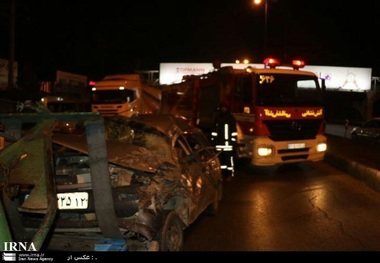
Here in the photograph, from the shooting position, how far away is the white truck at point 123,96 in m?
20.9

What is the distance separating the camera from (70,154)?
20.0 feet

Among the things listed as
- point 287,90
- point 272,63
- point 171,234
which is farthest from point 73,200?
point 272,63

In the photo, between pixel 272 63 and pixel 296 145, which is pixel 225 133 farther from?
pixel 272 63

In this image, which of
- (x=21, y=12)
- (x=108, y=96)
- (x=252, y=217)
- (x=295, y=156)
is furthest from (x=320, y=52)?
(x=252, y=217)

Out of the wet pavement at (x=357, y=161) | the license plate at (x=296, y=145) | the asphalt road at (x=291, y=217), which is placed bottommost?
the asphalt road at (x=291, y=217)

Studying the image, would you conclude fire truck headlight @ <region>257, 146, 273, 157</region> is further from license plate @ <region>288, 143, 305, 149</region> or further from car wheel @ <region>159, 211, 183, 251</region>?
car wheel @ <region>159, 211, 183, 251</region>

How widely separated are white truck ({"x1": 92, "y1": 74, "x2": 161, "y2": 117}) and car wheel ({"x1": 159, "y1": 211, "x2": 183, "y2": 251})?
590 inches

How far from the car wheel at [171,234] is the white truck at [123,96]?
14992mm

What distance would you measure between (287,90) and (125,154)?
24.5 feet

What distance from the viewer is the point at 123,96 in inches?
824

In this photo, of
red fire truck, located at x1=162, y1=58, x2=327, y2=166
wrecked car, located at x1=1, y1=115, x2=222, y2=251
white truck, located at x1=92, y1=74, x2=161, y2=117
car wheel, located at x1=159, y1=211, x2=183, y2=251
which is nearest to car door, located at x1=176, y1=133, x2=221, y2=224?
wrecked car, located at x1=1, y1=115, x2=222, y2=251

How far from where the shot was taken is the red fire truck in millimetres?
11516

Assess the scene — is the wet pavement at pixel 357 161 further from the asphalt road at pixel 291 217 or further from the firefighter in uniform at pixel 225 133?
the firefighter in uniform at pixel 225 133

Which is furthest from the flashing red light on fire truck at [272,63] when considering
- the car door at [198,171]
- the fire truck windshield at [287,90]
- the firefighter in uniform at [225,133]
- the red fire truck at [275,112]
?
the car door at [198,171]
